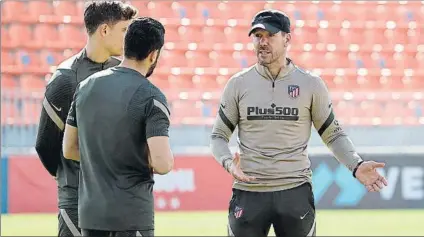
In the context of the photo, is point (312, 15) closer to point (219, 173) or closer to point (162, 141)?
point (219, 173)

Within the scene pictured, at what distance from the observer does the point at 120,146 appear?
454 cm

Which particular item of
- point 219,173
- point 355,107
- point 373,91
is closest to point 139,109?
point 219,173

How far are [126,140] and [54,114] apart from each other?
958mm

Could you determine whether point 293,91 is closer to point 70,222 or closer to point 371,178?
point 371,178

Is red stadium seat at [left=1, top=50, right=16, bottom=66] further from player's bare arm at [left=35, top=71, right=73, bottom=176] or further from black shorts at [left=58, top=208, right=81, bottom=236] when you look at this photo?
black shorts at [left=58, top=208, right=81, bottom=236]

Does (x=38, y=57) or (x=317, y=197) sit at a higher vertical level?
(x=38, y=57)

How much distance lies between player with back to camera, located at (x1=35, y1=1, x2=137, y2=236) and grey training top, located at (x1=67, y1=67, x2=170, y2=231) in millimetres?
707

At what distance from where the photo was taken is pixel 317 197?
15.0m

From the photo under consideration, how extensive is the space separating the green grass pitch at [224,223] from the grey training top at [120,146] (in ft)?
24.2

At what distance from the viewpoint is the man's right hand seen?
566 centimetres

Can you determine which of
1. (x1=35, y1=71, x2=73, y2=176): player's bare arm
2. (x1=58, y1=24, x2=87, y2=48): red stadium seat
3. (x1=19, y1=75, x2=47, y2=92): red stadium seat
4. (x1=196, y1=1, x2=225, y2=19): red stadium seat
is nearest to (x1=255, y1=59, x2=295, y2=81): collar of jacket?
(x1=35, y1=71, x2=73, y2=176): player's bare arm

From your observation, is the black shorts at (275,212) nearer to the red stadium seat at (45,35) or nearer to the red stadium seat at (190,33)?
the red stadium seat at (45,35)

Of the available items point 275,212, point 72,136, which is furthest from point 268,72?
point 72,136

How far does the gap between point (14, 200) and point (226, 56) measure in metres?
5.41
